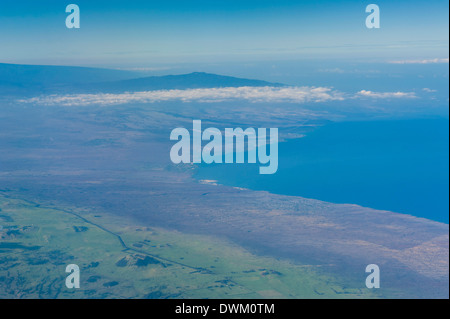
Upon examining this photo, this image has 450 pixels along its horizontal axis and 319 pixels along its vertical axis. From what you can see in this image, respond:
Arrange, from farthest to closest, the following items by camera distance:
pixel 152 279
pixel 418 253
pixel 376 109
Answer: pixel 376 109
pixel 418 253
pixel 152 279

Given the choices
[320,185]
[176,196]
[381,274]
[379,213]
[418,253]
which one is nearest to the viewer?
[381,274]

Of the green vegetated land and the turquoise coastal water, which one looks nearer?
the green vegetated land

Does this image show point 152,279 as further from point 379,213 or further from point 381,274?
point 379,213

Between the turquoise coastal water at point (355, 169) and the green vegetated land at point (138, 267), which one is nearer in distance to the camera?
the green vegetated land at point (138, 267)

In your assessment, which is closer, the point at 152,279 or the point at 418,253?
the point at 152,279

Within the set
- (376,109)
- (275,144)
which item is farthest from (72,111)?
(376,109)

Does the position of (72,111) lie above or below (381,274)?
above

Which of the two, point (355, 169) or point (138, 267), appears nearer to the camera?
point (138, 267)
